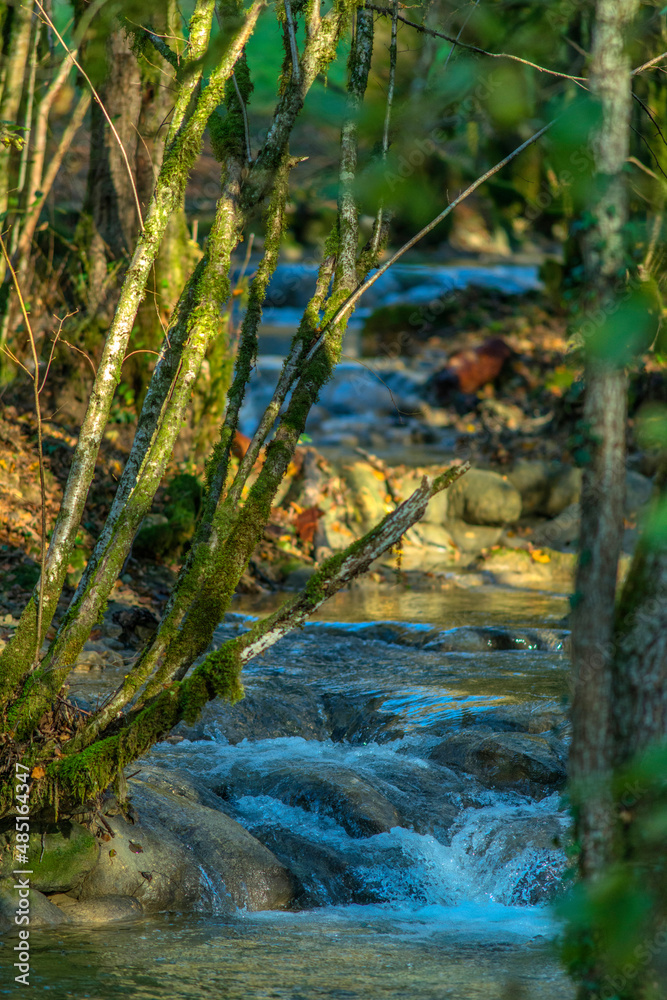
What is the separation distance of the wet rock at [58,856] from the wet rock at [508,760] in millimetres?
2363

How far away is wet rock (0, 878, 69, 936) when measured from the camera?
366 cm

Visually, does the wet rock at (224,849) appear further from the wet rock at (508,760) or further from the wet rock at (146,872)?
the wet rock at (508,760)

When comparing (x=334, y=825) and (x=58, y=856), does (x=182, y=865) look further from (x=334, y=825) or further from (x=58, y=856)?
(x=334, y=825)

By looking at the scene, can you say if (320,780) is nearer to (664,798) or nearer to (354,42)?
(664,798)

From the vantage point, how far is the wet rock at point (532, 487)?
12.6 meters

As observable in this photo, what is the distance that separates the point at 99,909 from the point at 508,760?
2528 mm

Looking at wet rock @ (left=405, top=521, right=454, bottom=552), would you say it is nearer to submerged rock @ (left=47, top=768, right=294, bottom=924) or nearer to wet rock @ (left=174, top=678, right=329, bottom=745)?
wet rock @ (left=174, top=678, right=329, bottom=745)

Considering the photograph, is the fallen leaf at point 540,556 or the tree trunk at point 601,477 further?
the fallen leaf at point 540,556

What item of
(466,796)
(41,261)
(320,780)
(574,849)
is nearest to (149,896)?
(320,780)

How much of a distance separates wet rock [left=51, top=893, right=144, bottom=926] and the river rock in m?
8.71

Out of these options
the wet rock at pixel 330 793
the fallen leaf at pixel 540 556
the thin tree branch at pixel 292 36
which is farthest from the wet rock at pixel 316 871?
the fallen leaf at pixel 540 556

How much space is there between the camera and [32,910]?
3742 mm

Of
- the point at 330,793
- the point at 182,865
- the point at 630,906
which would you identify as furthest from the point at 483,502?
the point at 630,906

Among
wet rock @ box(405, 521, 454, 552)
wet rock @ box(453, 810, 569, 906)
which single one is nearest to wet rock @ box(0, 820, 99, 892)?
wet rock @ box(453, 810, 569, 906)
